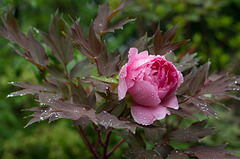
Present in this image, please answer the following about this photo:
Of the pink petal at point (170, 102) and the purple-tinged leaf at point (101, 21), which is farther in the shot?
the purple-tinged leaf at point (101, 21)

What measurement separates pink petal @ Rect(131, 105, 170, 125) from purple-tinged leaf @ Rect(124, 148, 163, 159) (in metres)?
0.09

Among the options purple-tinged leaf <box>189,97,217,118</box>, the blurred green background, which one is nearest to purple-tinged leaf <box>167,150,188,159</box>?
purple-tinged leaf <box>189,97,217,118</box>

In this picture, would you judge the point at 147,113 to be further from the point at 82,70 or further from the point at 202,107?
the point at 82,70

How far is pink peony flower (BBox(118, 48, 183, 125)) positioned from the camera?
689mm

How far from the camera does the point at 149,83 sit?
68 cm

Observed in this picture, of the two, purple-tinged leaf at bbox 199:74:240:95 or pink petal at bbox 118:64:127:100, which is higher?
pink petal at bbox 118:64:127:100

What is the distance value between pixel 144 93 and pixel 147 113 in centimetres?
5

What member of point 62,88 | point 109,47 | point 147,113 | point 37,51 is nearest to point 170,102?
point 147,113

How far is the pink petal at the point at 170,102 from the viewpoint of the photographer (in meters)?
0.71

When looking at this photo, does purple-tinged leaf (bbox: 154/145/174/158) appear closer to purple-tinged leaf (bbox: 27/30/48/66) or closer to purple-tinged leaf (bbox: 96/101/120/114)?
purple-tinged leaf (bbox: 96/101/120/114)

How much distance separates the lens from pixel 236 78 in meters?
0.81

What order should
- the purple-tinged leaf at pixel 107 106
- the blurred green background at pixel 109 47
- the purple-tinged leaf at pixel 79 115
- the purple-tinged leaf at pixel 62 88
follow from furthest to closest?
the blurred green background at pixel 109 47 → the purple-tinged leaf at pixel 62 88 → the purple-tinged leaf at pixel 107 106 → the purple-tinged leaf at pixel 79 115

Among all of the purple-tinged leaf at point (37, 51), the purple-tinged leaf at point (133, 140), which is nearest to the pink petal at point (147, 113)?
the purple-tinged leaf at point (133, 140)

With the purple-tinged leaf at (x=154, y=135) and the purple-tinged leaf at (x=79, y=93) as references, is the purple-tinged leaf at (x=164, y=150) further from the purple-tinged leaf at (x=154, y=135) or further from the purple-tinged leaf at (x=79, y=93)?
the purple-tinged leaf at (x=79, y=93)
